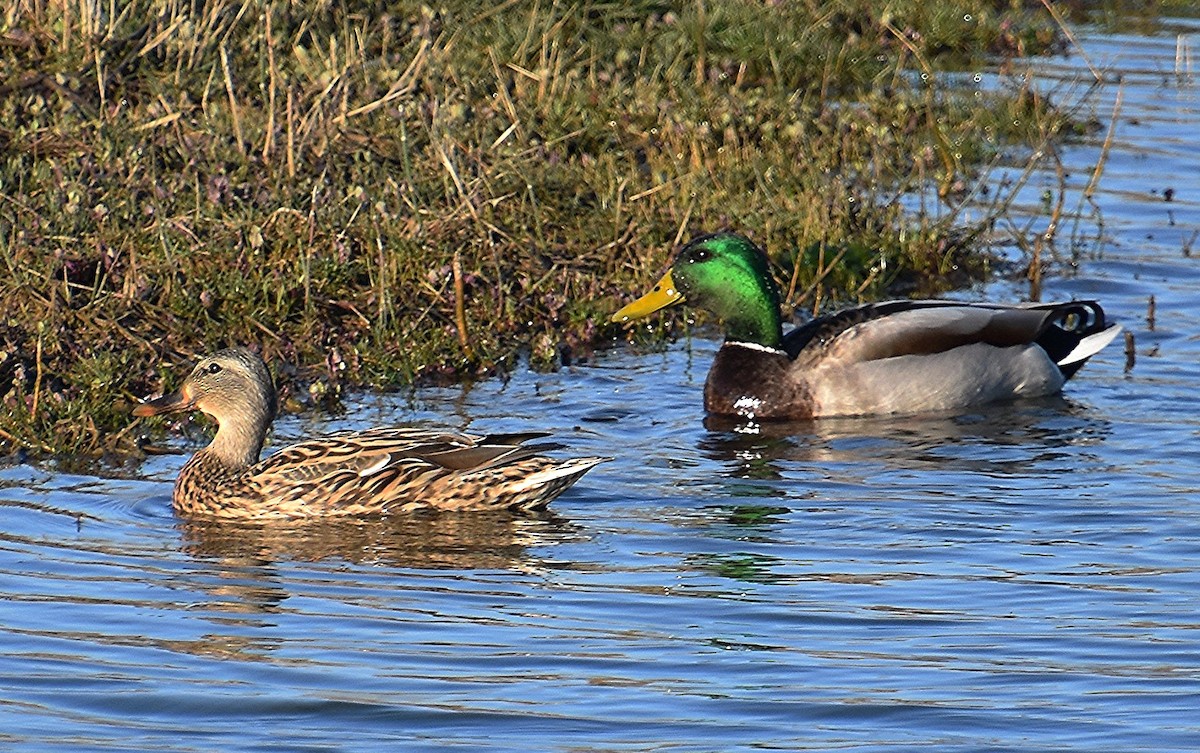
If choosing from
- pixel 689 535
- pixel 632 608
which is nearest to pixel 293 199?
pixel 689 535

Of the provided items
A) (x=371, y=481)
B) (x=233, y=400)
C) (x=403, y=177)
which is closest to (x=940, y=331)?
(x=403, y=177)

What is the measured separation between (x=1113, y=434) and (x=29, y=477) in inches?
164

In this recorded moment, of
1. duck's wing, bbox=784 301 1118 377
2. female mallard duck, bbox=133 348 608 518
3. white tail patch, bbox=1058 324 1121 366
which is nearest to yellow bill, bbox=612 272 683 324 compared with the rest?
duck's wing, bbox=784 301 1118 377

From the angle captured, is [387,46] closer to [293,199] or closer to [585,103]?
[585,103]

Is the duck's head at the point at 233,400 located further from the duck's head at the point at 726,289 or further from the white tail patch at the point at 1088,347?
the white tail patch at the point at 1088,347

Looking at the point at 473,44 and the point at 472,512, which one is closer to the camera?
the point at 472,512

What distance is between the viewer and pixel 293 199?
10.3 metres

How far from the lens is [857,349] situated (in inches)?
393

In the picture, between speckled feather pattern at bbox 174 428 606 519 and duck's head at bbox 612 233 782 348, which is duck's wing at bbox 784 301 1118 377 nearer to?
duck's head at bbox 612 233 782 348

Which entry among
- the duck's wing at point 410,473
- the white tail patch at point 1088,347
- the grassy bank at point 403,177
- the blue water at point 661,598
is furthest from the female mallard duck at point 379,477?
the white tail patch at point 1088,347

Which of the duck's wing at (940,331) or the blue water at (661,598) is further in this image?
the duck's wing at (940,331)

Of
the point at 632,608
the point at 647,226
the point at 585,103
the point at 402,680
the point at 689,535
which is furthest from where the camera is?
the point at 585,103

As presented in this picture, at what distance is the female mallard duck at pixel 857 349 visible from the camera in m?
9.95

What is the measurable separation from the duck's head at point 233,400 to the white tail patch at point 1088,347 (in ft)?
12.7
